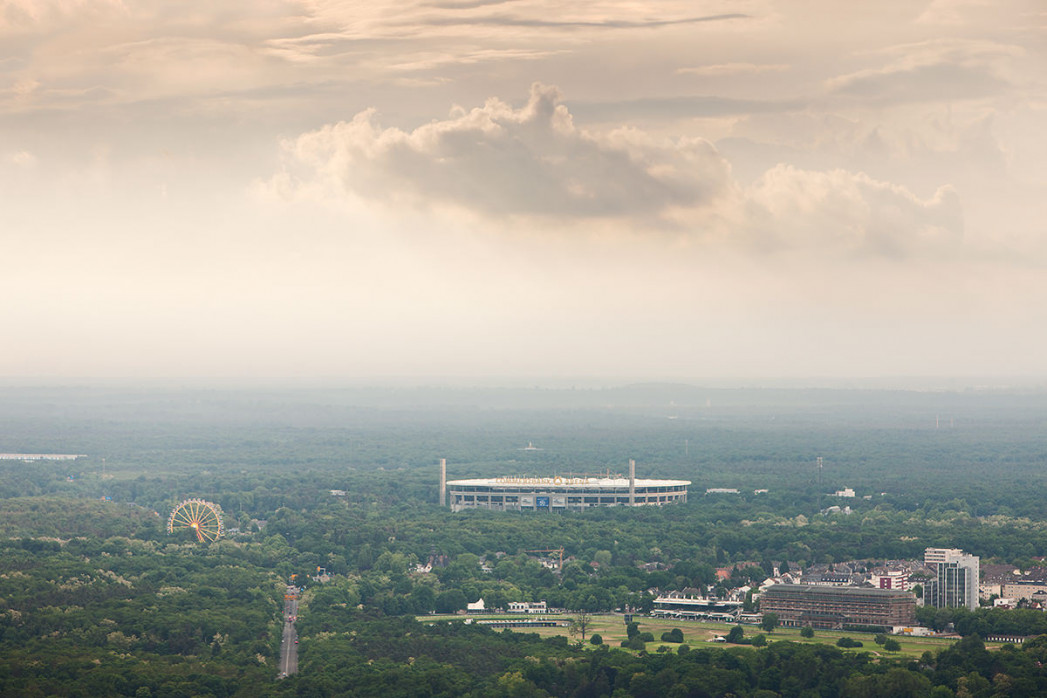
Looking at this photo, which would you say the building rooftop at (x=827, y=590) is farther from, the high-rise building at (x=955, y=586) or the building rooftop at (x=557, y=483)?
the building rooftop at (x=557, y=483)

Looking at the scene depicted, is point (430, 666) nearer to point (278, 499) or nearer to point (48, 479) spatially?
point (278, 499)

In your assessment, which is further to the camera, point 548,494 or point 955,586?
point 548,494


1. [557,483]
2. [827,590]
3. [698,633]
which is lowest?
[698,633]

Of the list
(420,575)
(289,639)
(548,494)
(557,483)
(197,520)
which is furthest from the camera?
(557,483)

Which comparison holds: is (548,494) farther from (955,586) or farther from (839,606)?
(839,606)

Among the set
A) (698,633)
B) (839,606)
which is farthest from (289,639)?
(839,606)

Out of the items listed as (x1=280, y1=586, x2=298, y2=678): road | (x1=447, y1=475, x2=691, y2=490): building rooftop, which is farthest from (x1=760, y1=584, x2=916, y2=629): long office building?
(x1=447, y1=475, x2=691, y2=490): building rooftop

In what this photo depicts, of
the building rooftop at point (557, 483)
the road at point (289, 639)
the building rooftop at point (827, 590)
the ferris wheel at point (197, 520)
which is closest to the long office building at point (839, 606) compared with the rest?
the building rooftop at point (827, 590)

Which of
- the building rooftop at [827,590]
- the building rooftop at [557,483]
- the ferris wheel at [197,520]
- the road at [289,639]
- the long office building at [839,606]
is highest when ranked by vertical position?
the building rooftop at [557,483]
